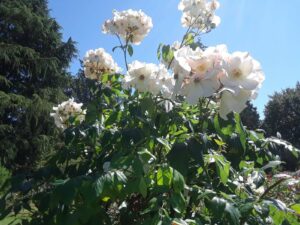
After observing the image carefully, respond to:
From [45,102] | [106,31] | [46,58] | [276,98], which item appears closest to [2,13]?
[46,58]

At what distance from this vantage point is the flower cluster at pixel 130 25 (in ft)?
9.99

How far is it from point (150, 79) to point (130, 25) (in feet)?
3.39

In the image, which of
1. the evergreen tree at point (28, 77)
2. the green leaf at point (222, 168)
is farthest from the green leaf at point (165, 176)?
the evergreen tree at point (28, 77)

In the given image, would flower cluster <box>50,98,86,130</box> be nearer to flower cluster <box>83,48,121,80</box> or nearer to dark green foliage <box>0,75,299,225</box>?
flower cluster <box>83,48,121,80</box>

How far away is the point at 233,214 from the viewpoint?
161 cm

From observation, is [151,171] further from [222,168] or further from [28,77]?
[28,77]

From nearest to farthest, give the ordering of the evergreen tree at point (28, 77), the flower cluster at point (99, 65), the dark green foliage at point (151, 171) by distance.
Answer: the dark green foliage at point (151, 171), the flower cluster at point (99, 65), the evergreen tree at point (28, 77)

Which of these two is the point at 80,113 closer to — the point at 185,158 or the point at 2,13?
the point at 185,158

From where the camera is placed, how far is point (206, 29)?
3.01 m

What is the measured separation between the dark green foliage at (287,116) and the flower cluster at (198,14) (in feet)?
117

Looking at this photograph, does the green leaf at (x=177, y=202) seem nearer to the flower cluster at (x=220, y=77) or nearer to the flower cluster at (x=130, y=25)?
the flower cluster at (x=220, y=77)

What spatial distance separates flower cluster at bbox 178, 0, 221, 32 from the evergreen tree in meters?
15.7

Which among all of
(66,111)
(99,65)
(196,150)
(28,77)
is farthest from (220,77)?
(28,77)

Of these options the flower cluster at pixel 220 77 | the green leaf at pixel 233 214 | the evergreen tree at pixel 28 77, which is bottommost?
the green leaf at pixel 233 214
